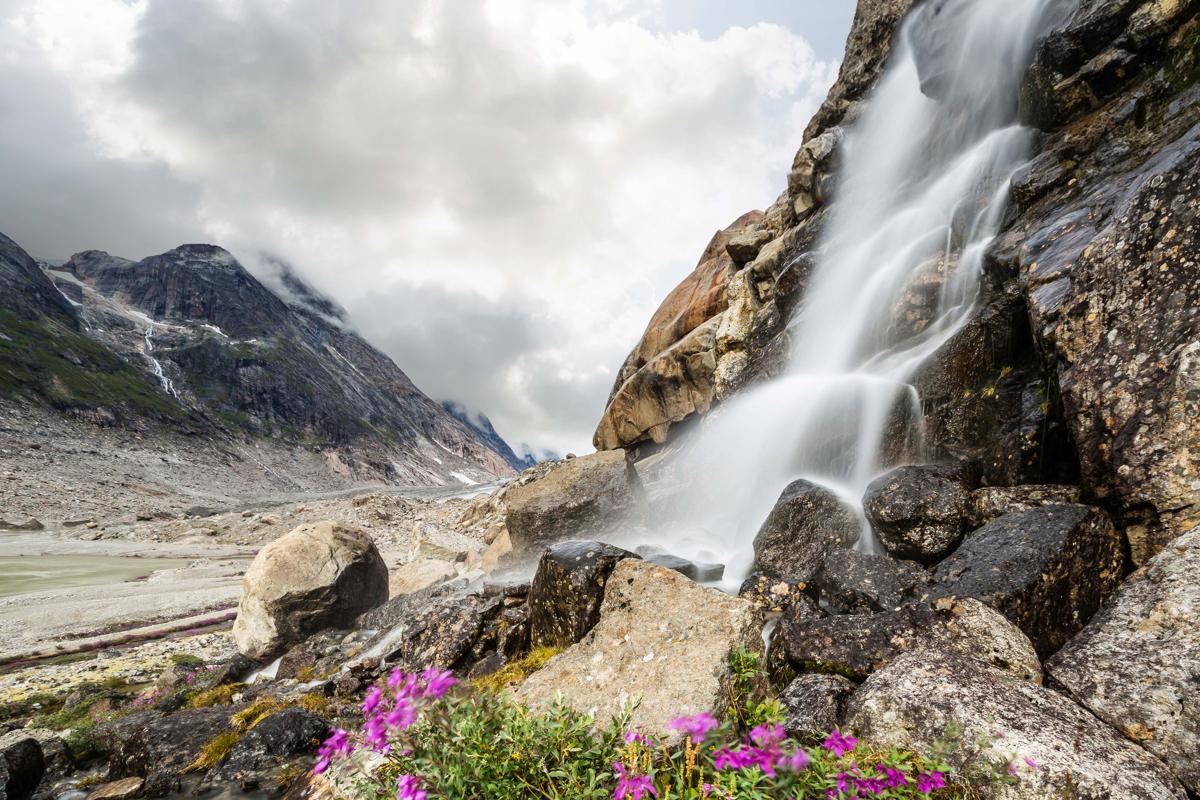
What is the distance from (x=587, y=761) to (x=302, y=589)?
1628 centimetres

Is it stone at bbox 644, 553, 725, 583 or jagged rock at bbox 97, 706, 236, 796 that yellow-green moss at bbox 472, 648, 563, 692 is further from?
jagged rock at bbox 97, 706, 236, 796

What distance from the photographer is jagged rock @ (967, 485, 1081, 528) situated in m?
8.46

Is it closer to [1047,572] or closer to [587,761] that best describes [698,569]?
[1047,572]

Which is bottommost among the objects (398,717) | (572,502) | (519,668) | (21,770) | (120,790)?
(120,790)

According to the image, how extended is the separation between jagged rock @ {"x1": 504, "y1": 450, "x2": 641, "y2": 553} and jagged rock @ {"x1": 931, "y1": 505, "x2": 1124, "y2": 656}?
14813mm

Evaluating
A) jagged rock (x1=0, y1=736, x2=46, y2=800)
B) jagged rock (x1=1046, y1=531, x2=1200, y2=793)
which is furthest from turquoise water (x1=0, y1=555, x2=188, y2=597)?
jagged rock (x1=1046, y1=531, x2=1200, y2=793)

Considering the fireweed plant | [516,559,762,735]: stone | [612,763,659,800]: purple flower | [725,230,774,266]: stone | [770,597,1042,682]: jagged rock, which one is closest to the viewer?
[612,763,659,800]: purple flower

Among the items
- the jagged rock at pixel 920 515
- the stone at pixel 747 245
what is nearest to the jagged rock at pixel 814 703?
the jagged rock at pixel 920 515

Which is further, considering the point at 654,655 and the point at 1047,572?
the point at 1047,572

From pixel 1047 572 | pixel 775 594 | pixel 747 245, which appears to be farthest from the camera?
pixel 747 245

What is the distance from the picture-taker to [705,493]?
2173cm

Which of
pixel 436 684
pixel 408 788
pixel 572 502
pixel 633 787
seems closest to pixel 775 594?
pixel 633 787

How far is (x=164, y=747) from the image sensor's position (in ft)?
29.3

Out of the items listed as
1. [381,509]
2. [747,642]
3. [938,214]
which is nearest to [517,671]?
Result: [747,642]
